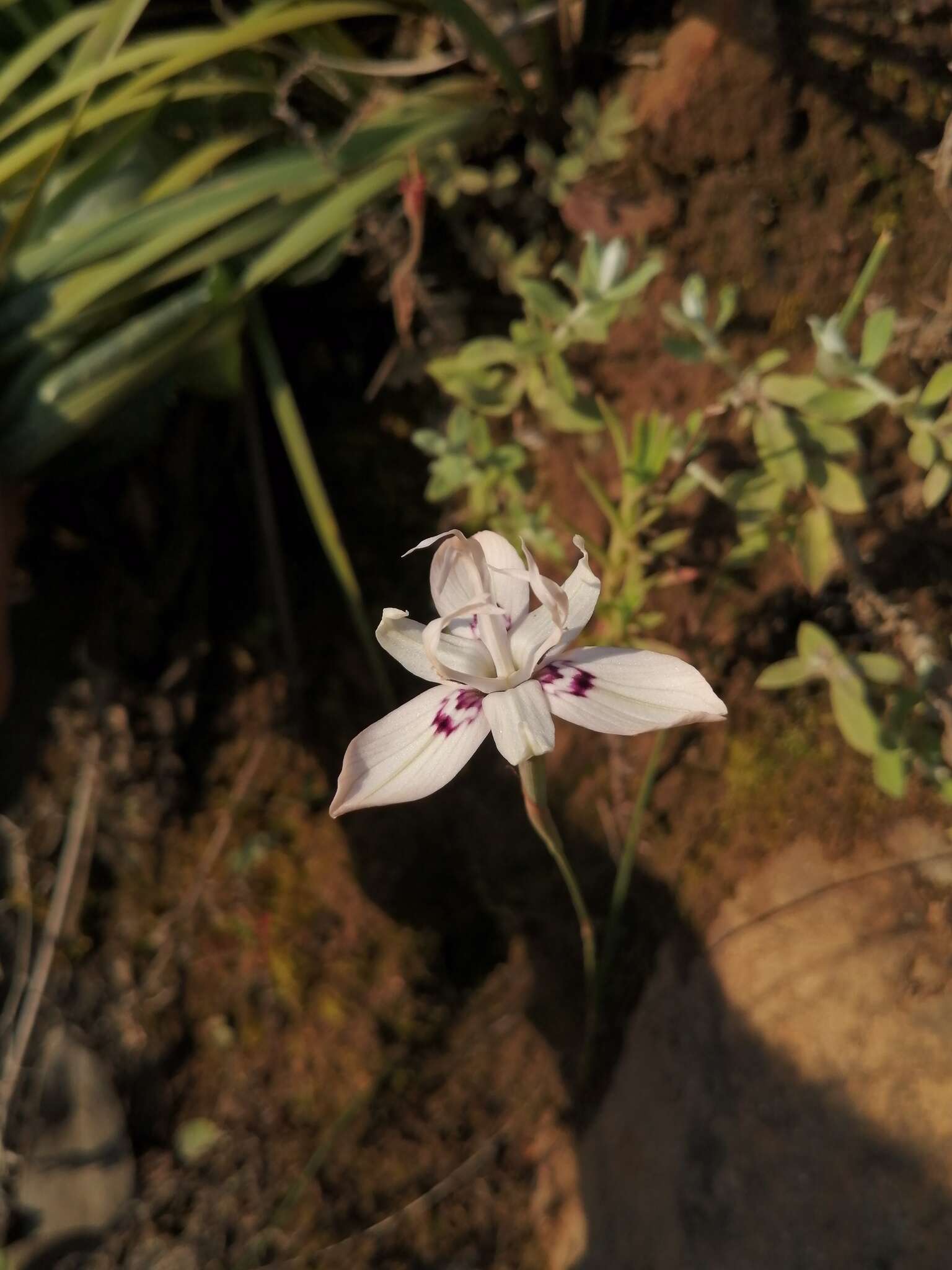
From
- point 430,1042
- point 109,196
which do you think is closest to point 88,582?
point 109,196

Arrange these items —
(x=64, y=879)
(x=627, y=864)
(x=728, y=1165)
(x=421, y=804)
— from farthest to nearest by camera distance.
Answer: (x=64, y=879), (x=421, y=804), (x=627, y=864), (x=728, y=1165)

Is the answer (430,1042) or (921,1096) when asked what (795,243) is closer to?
(921,1096)

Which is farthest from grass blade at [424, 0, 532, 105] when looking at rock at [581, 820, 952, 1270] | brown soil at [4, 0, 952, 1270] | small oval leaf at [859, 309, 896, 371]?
rock at [581, 820, 952, 1270]

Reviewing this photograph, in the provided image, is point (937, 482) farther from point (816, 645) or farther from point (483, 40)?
point (483, 40)

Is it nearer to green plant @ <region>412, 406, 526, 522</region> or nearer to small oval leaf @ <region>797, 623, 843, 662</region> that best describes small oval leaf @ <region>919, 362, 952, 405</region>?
small oval leaf @ <region>797, 623, 843, 662</region>

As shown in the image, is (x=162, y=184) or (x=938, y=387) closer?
(x=938, y=387)

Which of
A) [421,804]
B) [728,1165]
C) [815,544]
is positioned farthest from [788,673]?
[421,804]
